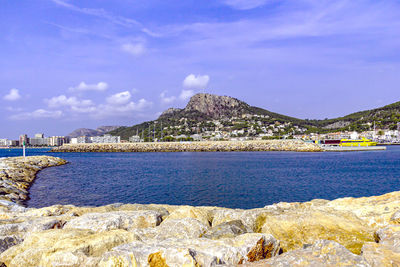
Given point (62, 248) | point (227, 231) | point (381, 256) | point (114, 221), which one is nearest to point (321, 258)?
point (381, 256)

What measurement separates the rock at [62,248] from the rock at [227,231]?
2.30 m

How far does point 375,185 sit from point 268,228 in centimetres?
3082

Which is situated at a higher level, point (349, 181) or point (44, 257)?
point (44, 257)

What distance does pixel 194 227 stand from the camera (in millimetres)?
8859

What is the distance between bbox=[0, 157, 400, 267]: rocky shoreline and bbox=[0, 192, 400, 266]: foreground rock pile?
2cm

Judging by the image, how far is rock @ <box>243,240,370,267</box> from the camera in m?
5.73

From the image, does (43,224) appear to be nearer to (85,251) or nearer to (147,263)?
(85,251)

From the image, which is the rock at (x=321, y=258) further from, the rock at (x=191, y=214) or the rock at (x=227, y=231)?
the rock at (x=191, y=214)

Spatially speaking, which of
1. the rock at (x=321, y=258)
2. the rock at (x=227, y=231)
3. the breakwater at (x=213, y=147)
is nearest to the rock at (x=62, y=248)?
the rock at (x=227, y=231)

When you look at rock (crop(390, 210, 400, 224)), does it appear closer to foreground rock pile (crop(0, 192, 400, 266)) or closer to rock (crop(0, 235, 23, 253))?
foreground rock pile (crop(0, 192, 400, 266))

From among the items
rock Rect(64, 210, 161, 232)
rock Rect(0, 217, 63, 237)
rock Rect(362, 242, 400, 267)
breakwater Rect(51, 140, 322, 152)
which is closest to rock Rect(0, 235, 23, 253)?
rock Rect(0, 217, 63, 237)

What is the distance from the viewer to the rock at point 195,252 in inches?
241

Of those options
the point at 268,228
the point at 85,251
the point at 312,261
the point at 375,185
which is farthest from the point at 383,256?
the point at 375,185

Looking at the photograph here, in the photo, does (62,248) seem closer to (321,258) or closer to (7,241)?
(7,241)
